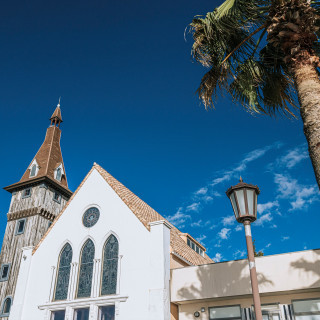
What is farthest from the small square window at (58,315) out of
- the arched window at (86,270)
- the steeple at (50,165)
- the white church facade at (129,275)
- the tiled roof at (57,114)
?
the tiled roof at (57,114)

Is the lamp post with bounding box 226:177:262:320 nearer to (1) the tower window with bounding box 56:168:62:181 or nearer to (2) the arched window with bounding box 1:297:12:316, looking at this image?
(2) the arched window with bounding box 1:297:12:316

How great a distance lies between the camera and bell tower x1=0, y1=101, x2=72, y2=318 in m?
29.9

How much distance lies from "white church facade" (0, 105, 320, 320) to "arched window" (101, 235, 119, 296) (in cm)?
5

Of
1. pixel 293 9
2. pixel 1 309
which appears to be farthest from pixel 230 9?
pixel 1 309

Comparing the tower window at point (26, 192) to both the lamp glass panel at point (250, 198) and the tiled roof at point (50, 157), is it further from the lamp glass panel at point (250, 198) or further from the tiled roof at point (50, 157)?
the lamp glass panel at point (250, 198)

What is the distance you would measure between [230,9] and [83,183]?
15.6 metres

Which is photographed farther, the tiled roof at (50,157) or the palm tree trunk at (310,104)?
the tiled roof at (50,157)

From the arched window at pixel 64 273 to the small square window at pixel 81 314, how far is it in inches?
45.4

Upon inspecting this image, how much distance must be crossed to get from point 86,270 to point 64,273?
1.49 m

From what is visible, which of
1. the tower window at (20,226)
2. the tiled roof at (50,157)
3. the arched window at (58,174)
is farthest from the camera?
the arched window at (58,174)

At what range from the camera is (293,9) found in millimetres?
7680

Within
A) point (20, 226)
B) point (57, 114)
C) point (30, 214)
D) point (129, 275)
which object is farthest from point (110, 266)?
point (57, 114)

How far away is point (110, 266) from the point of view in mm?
18297

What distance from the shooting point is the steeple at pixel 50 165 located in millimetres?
34425
